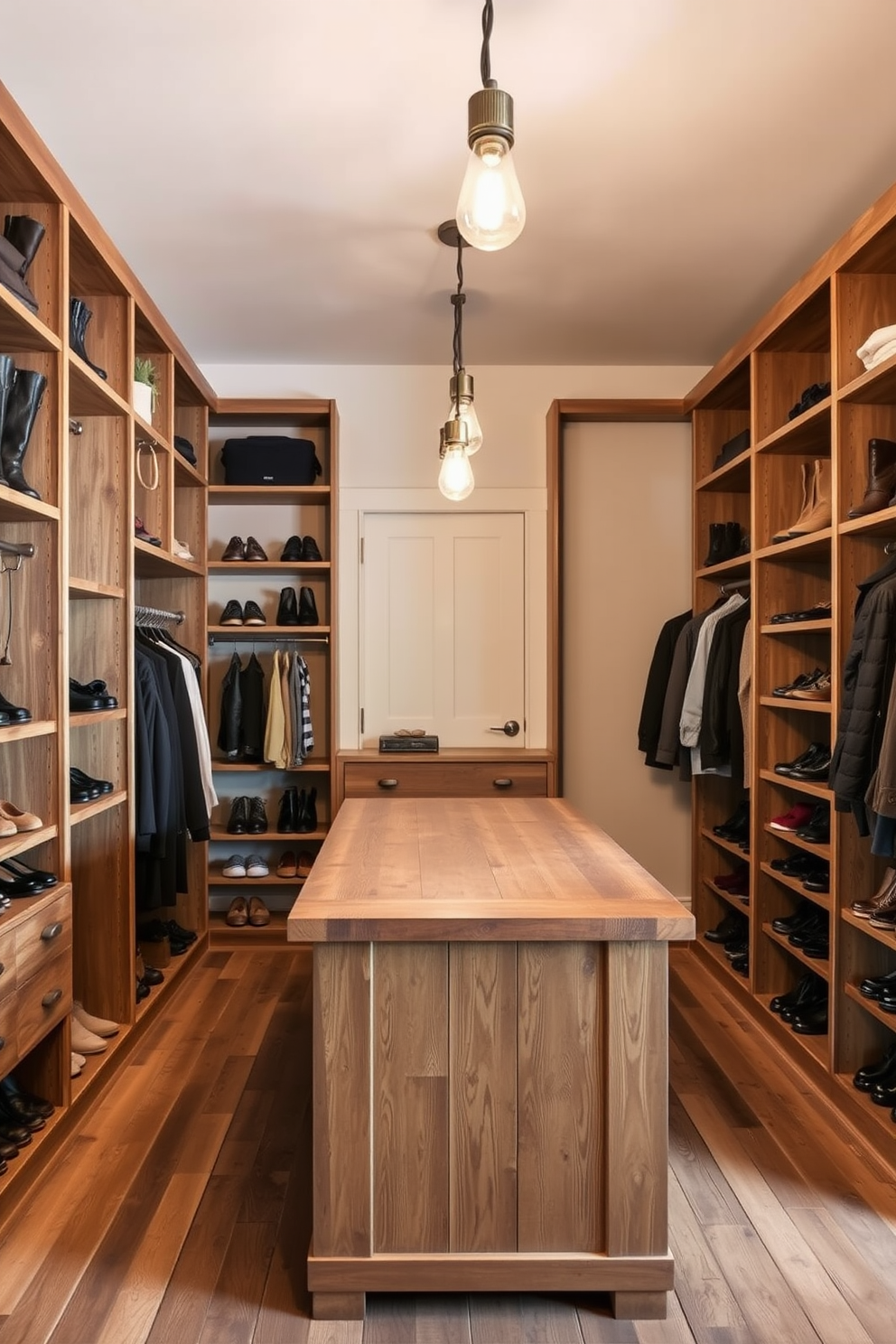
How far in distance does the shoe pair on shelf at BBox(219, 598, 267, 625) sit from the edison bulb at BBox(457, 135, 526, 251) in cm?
282

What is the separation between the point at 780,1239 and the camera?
1.96m

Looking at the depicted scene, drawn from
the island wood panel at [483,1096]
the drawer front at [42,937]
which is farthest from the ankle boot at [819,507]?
the drawer front at [42,937]

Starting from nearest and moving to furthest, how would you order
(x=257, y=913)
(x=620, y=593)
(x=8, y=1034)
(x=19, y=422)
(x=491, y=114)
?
(x=491, y=114) → (x=8, y=1034) → (x=19, y=422) → (x=257, y=913) → (x=620, y=593)

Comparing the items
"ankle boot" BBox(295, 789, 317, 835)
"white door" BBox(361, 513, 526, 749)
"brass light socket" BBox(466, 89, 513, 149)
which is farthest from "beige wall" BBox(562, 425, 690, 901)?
"brass light socket" BBox(466, 89, 513, 149)

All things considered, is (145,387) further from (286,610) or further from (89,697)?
(286,610)

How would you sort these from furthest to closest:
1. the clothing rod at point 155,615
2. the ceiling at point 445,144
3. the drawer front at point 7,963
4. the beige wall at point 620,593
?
1. the beige wall at point 620,593
2. the clothing rod at point 155,615
3. the ceiling at point 445,144
4. the drawer front at point 7,963

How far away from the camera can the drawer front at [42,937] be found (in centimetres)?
208

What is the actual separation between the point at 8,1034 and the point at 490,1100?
1.10 meters

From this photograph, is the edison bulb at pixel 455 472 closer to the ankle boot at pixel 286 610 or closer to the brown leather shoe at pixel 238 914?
the ankle boot at pixel 286 610

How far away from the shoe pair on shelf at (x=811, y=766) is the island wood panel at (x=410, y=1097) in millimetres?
1723

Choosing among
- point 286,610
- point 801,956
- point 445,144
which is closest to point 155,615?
point 286,610

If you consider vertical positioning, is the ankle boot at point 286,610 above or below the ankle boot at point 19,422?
below

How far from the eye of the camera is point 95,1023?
9.37ft

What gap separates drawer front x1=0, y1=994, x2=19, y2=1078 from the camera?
198cm
